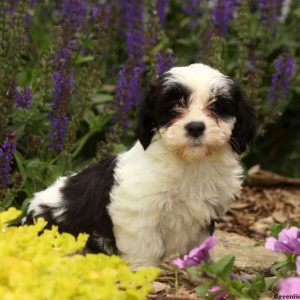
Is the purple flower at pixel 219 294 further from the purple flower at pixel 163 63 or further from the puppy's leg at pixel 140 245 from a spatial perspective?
the purple flower at pixel 163 63

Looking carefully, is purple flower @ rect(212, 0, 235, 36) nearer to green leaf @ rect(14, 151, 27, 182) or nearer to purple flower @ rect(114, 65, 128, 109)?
purple flower @ rect(114, 65, 128, 109)

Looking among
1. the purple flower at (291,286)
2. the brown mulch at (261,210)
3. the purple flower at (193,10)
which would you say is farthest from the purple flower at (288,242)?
the purple flower at (193,10)

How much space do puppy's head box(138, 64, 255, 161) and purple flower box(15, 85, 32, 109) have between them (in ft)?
5.05

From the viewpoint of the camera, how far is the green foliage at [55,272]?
2883 mm

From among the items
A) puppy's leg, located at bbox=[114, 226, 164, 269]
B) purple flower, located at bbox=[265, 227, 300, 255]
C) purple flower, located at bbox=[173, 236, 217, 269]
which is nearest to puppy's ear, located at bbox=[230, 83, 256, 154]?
puppy's leg, located at bbox=[114, 226, 164, 269]

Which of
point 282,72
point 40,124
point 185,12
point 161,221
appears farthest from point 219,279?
point 185,12

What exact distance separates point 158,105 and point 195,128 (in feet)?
1.29

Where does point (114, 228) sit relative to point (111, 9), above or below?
below

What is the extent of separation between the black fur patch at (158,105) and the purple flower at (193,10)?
4127 mm

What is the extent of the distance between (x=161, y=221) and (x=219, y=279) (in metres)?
1.28

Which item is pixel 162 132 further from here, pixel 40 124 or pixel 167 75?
pixel 40 124

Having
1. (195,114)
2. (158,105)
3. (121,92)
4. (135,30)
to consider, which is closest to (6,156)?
(158,105)

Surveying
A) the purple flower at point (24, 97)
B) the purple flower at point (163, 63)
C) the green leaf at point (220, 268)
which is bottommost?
the green leaf at point (220, 268)

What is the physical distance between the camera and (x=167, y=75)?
4.64 m
